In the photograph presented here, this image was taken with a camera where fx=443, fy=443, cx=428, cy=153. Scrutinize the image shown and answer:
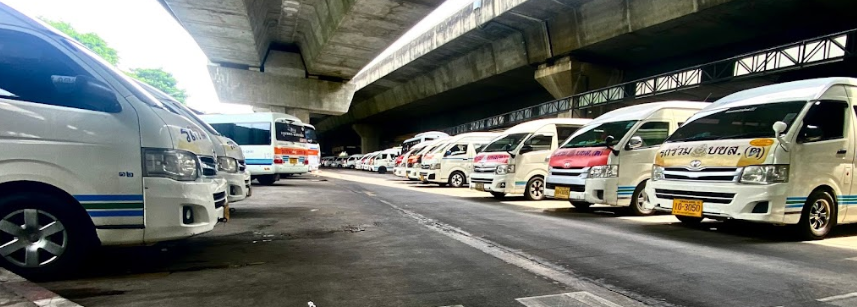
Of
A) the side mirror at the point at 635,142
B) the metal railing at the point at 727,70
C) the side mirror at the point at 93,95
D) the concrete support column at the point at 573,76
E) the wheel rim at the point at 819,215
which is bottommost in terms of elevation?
the wheel rim at the point at 819,215

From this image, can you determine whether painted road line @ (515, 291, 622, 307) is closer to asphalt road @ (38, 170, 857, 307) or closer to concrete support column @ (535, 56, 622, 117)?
asphalt road @ (38, 170, 857, 307)

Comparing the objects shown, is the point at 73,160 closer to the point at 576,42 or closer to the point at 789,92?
the point at 789,92

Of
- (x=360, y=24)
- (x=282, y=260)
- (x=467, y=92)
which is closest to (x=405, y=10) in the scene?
(x=360, y=24)

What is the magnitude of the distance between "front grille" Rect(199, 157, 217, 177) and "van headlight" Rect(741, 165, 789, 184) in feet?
20.6

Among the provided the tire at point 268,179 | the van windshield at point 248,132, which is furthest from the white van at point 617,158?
the tire at point 268,179

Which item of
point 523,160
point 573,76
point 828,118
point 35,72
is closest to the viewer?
Result: point 35,72

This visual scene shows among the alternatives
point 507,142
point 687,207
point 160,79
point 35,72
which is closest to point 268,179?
point 507,142

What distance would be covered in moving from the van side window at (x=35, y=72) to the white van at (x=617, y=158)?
7.33 m

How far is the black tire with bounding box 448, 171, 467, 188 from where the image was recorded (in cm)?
1623

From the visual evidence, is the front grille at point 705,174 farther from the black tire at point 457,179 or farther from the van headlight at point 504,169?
the black tire at point 457,179

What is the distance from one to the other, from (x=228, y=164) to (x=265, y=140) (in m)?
9.19

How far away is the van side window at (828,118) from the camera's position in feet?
18.9

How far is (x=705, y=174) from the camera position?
5.93 m

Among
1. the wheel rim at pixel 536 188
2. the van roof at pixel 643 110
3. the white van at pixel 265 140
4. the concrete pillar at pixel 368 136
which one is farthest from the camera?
the concrete pillar at pixel 368 136
